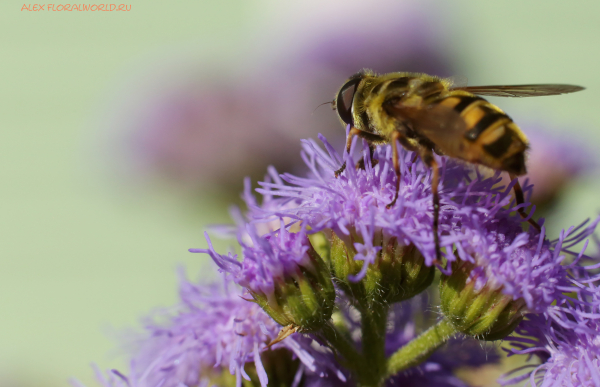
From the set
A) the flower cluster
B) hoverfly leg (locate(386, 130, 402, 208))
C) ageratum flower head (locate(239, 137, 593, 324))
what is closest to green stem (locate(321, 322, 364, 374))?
the flower cluster

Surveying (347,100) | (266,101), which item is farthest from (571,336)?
(266,101)

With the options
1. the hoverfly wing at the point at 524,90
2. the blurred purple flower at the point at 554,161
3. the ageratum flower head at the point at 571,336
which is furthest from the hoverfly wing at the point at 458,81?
the blurred purple flower at the point at 554,161

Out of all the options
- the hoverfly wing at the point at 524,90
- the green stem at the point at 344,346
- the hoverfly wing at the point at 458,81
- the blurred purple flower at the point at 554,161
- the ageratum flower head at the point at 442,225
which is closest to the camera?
the ageratum flower head at the point at 442,225

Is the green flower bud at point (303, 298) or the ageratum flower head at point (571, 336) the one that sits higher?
the green flower bud at point (303, 298)

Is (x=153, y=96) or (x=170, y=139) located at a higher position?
(x=153, y=96)

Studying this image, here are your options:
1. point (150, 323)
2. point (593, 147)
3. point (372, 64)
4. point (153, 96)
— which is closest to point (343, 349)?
point (150, 323)

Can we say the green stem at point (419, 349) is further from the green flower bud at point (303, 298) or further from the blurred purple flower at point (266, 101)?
the blurred purple flower at point (266, 101)

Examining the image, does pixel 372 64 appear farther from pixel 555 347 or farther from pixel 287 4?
pixel 555 347

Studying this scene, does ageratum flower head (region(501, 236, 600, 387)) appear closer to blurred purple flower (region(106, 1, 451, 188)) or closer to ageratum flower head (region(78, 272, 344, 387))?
ageratum flower head (region(78, 272, 344, 387))
